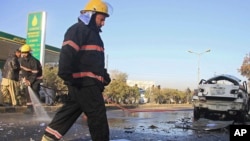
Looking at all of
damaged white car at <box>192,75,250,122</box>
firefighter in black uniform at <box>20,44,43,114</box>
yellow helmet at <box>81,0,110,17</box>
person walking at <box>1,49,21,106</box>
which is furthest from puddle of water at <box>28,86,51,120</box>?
yellow helmet at <box>81,0,110,17</box>

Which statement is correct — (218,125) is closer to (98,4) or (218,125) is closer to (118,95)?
(98,4)

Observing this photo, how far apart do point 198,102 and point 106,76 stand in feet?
26.6

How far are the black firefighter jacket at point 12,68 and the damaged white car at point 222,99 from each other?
5676 millimetres

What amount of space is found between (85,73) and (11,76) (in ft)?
27.0

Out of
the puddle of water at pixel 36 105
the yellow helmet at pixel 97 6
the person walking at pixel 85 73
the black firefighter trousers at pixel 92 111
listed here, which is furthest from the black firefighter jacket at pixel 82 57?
the puddle of water at pixel 36 105

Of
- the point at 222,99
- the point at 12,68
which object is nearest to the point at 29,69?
the point at 12,68

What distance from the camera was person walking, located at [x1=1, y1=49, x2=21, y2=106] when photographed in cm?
1213

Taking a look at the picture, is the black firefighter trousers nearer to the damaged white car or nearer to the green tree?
the damaged white car

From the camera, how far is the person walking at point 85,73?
476 centimetres

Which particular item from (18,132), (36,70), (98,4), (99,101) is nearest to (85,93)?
(99,101)

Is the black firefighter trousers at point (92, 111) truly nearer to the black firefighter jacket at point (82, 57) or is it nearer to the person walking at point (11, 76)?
the black firefighter jacket at point (82, 57)

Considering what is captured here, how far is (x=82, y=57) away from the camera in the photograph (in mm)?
4891

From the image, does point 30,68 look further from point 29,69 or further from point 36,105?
point 36,105

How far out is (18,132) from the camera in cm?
721
